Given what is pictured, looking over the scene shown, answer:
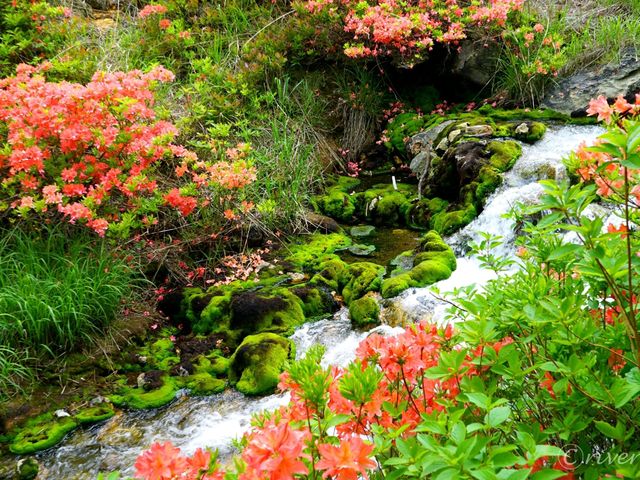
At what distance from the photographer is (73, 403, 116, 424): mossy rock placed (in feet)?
9.72

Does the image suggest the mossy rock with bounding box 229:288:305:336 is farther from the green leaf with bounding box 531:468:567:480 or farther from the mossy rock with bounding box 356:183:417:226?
the green leaf with bounding box 531:468:567:480

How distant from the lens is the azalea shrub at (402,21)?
6.13 metres

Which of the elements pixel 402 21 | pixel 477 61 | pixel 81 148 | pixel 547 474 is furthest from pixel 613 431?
pixel 477 61

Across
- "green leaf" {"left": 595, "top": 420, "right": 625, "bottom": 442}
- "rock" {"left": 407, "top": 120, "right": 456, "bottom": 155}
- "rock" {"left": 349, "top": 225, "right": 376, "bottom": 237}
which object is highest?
"green leaf" {"left": 595, "top": 420, "right": 625, "bottom": 442}

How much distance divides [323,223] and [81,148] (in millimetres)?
2622

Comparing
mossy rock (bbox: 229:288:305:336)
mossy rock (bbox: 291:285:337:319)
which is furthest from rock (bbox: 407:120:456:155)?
mossy rock (bbox: 229:288:305:336)

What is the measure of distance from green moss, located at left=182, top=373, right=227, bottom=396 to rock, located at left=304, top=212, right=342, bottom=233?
7.76 ft

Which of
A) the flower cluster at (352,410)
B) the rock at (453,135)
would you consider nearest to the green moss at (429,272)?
the rock at (453,135)

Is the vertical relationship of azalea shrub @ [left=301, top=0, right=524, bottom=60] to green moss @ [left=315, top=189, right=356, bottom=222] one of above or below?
above

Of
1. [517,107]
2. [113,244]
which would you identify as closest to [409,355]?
[113,244]

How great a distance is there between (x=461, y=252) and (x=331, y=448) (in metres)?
3.92

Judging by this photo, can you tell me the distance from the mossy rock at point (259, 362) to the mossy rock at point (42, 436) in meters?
1.02

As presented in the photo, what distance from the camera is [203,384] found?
3287 millimetres

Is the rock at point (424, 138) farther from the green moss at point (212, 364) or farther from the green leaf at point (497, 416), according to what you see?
the green leaf at point (497, 416)
